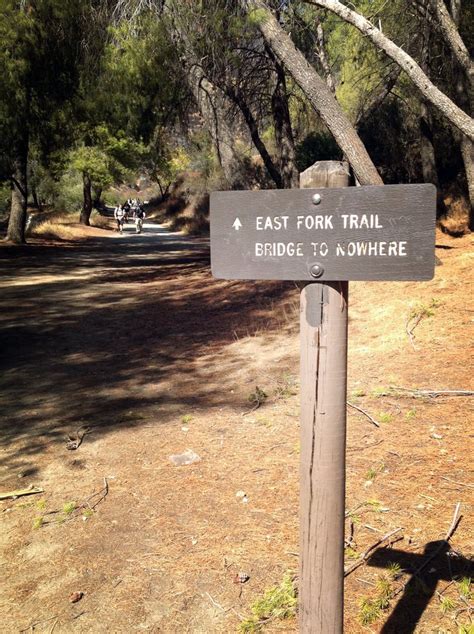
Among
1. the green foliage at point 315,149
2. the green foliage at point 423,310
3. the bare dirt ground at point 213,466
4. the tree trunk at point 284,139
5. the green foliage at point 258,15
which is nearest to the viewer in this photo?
the bare dirt ground at point 213,466

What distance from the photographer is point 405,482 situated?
3.92 m

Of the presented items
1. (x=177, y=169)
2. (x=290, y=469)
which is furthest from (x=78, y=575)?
(x=177, y=169)

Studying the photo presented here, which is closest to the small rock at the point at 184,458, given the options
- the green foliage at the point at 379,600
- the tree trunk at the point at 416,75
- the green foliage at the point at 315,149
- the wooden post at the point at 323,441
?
the green foliage at the point at 379,600

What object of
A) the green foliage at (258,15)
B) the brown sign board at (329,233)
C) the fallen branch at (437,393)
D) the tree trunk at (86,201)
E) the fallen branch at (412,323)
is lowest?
the fallen branch at (437,393)

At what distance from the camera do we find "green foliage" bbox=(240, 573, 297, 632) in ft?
9.15

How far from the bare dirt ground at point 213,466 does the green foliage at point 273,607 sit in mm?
48

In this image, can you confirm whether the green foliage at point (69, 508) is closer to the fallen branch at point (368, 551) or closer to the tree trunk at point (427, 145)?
the fallen branch at point (368, 551)

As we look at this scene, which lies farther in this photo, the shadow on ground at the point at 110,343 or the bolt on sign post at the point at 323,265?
the shadow on ground at the point at 110,343

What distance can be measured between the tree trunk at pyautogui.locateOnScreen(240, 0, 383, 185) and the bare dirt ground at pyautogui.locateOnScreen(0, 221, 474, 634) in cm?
184

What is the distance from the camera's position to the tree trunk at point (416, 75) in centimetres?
783

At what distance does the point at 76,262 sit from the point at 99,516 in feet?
51.9

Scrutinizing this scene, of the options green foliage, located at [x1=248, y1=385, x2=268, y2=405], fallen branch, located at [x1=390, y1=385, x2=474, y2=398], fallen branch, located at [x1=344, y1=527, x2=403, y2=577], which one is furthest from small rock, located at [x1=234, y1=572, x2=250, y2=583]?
fallen branch, located at [x1=390, y1=385, x2=474, y2=398]

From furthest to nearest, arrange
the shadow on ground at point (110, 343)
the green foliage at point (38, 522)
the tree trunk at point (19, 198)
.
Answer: the tree trunk at point (19, 198) < the shadow on ground at point (110, 343) < the green foliage at point (38, 522)

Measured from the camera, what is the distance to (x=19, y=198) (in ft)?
70.7
